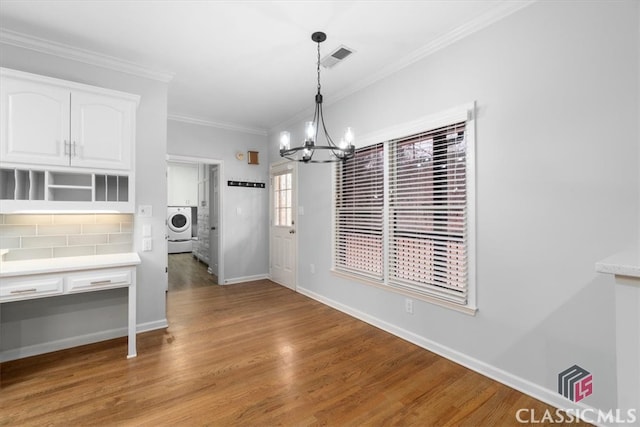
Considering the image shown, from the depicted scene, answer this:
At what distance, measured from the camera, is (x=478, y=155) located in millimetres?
2340

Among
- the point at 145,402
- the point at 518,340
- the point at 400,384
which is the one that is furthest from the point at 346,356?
the point at 145,402

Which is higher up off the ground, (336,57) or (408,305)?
(336,57)

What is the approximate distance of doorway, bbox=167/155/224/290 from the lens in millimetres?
5016

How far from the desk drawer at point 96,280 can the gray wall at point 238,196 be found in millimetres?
2490

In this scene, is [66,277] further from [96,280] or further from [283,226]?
[283,226]

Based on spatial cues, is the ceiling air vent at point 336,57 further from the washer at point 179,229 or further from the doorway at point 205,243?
the washer at point 179,229

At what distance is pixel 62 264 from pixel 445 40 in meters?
3.78

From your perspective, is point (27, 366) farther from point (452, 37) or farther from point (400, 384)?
point (452, 37)

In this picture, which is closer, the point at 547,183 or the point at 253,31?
the point at 547,183

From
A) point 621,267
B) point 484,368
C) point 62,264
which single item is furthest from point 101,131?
point 484,368

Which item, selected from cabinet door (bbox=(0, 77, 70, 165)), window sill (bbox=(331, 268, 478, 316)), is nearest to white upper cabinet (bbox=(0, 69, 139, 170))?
cabinet door (bbox=(0, 77, 70, 165))

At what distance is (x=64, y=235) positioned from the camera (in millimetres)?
2730

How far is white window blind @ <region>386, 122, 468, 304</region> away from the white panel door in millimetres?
2046

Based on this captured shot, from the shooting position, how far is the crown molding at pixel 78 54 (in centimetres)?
251
